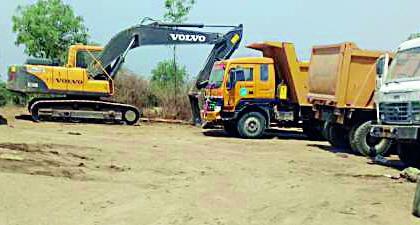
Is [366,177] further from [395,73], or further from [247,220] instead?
[247,220]

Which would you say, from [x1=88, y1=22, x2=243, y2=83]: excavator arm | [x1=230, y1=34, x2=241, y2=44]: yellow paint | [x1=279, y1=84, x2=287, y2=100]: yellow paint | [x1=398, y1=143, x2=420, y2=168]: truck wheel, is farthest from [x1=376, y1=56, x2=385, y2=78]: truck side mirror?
[x1=230, y1=34, x2=241, y2=44]: yellow paint

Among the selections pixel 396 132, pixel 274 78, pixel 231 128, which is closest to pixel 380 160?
pixel 396 132

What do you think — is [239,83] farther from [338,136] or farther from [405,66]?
[405,66]

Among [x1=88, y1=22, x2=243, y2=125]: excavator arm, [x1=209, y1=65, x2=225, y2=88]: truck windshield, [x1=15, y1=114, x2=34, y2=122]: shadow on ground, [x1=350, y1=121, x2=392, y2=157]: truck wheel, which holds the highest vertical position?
[x1=88, y1=22, x2=243, y2=125]: excavator arm

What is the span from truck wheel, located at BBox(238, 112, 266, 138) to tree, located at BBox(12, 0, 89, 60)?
53.0 ft

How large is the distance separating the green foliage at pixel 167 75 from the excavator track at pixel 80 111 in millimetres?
6881

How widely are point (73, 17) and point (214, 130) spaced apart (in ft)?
49.8

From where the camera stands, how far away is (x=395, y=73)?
15.4 meters

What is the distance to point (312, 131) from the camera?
23438mm

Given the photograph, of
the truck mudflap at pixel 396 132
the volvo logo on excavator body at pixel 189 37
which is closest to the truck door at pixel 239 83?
the volvo logo on excavator body at pixel 189 37

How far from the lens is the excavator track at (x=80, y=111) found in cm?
2545

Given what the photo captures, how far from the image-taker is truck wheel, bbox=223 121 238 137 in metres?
22.8

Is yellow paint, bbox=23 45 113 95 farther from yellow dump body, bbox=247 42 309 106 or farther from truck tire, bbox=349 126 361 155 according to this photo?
truck tire, bbox=349 126 361 155

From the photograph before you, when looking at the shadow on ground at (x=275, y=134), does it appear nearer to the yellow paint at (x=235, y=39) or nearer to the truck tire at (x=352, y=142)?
the yellow paint at (x=235, y=39)
